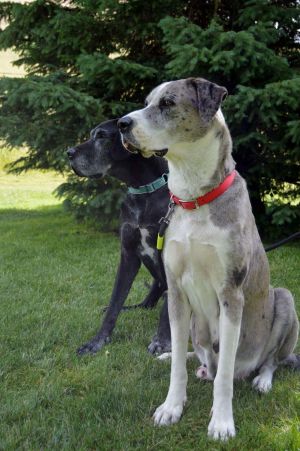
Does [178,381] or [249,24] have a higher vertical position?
[249,24]

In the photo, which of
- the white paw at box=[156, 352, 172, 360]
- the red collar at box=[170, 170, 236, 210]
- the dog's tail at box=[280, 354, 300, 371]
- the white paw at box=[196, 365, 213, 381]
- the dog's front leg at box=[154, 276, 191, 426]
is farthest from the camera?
the white paw at box=[156, 352, 172, 360]

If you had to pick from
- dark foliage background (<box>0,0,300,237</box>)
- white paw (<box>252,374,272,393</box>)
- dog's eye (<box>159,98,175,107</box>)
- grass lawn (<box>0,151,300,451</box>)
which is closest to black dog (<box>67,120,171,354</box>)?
grass lawn (<box>0,151,300,451</box>)

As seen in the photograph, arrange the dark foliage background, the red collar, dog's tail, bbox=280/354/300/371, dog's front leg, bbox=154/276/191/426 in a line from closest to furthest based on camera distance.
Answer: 1. the red collar
2. dog's front leg, bbox=154/276/191/426
3. dog's tail, bbox=280/354/300/371
4. the dark foliage background

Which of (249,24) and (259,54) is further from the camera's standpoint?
(249,24)

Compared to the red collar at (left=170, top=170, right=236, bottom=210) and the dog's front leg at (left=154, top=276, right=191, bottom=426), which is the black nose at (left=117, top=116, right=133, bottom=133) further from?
the dog's front leg at (left=154, top=276, right=191, bottom=426)

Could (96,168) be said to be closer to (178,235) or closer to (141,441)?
(178,235)

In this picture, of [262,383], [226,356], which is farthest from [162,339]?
[226,356]

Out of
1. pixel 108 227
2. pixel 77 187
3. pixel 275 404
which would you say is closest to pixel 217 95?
pixel 275 404

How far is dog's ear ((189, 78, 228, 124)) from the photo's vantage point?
249 cm

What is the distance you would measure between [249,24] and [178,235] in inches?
186

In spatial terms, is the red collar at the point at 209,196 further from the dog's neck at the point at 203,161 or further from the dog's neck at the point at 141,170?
the dog's neck at the point at 141,170

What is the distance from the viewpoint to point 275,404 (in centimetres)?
279

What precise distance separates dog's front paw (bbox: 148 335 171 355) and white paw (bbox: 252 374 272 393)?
69 centimetres

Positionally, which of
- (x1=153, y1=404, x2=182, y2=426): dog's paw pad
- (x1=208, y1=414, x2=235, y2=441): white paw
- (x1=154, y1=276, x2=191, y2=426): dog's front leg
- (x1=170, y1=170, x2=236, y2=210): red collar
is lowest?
(x1=153, y1=404, x2=182, y2=426): dog's paw pad
